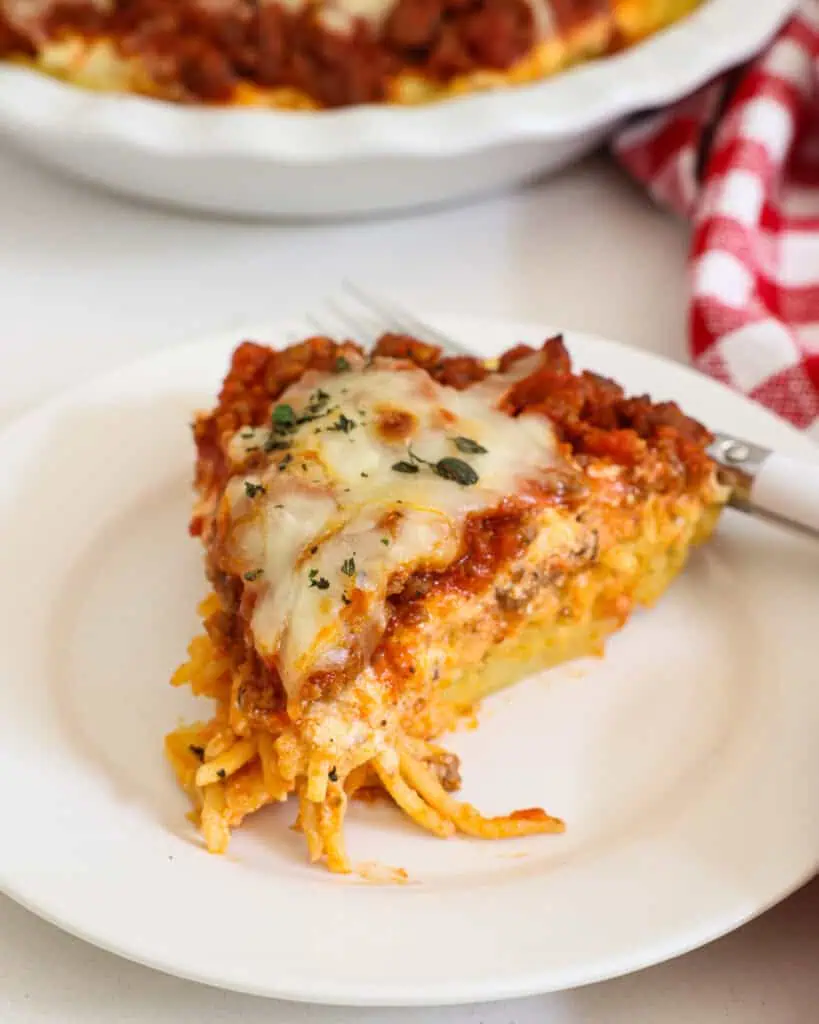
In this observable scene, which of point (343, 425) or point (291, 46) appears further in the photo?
point (291, 46)

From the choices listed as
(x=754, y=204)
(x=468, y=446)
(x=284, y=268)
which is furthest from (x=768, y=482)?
(x=284, y=268)

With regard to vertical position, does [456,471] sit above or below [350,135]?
below

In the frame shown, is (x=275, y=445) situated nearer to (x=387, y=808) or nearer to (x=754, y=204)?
(x=387, y=808)

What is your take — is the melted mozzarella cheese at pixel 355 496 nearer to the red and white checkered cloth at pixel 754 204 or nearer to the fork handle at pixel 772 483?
the fork handle at pixel 772 483

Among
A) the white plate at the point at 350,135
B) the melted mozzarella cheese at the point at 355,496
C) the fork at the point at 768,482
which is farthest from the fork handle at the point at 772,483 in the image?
the white plate at the point at 350,135

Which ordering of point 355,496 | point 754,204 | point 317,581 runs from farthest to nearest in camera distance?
point 754,204
point 355,496
point 317,581

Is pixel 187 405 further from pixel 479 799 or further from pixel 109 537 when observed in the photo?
pixel 479 799

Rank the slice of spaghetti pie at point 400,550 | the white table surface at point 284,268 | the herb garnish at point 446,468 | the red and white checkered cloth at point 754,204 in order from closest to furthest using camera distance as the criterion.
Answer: the slice of spaghetti pie at point 400,550 → the herb garnish at point 446,468 → the red and white checkered cloth at point 754,204 → the white table surface at point 284,268

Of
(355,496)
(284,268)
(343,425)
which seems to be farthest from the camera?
(284,268)
